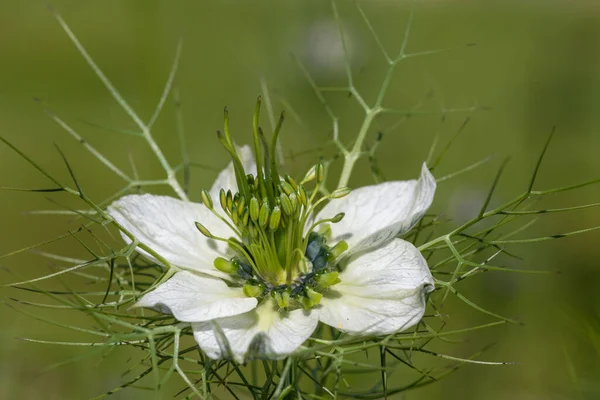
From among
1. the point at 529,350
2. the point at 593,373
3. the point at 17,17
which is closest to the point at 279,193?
the point at 593,373

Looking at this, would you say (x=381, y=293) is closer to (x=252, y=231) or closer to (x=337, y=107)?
(x=252, y=231)

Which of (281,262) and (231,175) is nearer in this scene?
(281,262)

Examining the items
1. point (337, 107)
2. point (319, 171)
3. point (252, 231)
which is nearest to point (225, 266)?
point (252, 231)

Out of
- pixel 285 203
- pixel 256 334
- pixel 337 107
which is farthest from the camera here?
pixel 337 107

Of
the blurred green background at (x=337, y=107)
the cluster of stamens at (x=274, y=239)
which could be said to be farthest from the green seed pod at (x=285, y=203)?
the blurred green background at (x=337, y=107)

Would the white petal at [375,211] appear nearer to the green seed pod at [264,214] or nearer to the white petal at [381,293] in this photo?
the white petal at [381,293]

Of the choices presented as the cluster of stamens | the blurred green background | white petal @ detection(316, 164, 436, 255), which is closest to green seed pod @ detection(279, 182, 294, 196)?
the cluster of stamens
